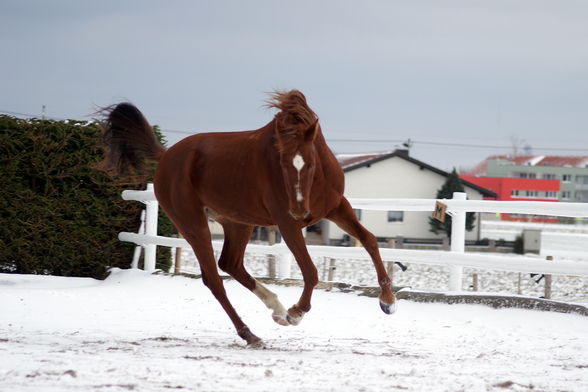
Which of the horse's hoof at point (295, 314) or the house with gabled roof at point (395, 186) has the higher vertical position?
the house with gabled roof at point (395, 186)

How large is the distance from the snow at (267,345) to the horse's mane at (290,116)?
1.45 metres

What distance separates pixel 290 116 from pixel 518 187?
68735 millimetres

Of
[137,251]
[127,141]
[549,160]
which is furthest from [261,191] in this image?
[549,160]

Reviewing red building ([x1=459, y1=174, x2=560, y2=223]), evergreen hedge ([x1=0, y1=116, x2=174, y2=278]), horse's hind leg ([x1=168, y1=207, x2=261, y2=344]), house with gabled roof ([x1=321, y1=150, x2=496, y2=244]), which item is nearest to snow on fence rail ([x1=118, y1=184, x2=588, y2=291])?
evergreen hedge ([x1=0, y1=116, x2=174, y2=278])

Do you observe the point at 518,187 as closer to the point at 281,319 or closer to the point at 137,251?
the point at 137,251

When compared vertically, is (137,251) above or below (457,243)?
below

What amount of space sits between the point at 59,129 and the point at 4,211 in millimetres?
1331

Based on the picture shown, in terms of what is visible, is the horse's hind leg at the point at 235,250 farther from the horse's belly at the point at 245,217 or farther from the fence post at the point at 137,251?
the fence post at the point at 137,251

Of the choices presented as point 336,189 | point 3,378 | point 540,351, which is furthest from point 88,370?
point 540,351

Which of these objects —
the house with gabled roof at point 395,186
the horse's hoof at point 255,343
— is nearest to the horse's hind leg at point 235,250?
the horse's hoof at point 255,343

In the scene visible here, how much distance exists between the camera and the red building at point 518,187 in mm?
68125

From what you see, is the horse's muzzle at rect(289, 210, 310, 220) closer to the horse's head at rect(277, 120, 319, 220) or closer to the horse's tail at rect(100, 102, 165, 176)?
the horse's head at rect(277, 120, 319, 220)

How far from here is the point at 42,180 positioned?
9891 mm

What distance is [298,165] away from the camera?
15.4 feet
